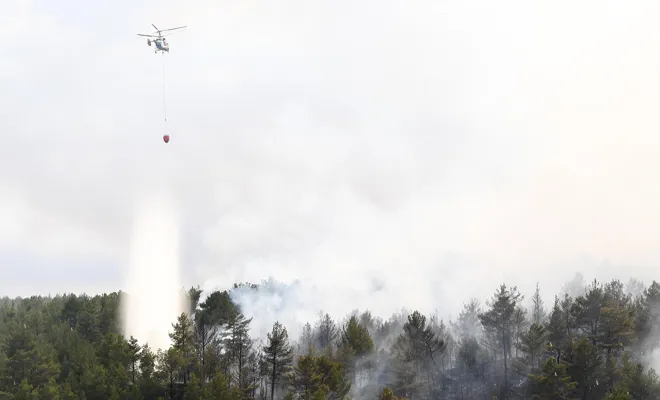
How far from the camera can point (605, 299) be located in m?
76.9

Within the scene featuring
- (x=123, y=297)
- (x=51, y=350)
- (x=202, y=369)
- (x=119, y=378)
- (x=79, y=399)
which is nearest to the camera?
(x=79, y=399)

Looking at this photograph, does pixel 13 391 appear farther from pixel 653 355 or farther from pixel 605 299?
pixel 653 355

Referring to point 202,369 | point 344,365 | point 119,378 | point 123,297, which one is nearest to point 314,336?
point 123,297

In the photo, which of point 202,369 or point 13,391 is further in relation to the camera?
point 202,369

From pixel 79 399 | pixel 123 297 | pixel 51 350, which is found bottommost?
pixel 79 399

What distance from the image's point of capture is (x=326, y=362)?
63.2 meters

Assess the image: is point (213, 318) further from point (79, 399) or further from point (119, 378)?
point (79, 399)

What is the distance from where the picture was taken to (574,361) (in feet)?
211

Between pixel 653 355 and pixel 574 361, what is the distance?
22.7 meters

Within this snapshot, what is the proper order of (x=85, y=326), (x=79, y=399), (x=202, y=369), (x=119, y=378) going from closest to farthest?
(x=79, y=399), (x=119, y=378), (x=202, y=369), (x=85, y=326)

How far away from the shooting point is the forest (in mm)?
61094

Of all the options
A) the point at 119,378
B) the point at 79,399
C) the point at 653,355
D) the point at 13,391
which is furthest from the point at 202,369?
the point at 653,355

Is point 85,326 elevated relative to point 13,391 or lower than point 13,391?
elevated

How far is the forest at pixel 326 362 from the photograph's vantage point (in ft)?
200
